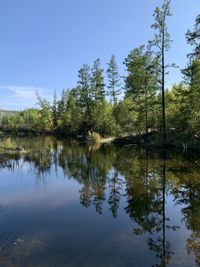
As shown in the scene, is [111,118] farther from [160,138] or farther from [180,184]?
[180,184]

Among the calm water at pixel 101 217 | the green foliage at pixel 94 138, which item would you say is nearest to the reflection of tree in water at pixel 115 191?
the calm water at pixel 101 217

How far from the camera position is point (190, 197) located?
39.8 ft

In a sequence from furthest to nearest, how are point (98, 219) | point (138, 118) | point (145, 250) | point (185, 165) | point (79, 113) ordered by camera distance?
point (79, 113), point (138, 118), point (185, 165), point (98, 219), point (145, 250)

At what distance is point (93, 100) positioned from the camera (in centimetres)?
5741

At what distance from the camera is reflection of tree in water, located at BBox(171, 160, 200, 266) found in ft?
25.7

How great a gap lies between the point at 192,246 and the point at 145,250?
1221mm

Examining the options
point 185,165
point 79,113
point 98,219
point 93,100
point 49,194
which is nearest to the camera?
point 98,219

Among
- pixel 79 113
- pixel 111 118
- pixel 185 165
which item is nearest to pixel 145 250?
pixel 185 165

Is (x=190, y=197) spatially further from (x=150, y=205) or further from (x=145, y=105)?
(x=145, y=105)

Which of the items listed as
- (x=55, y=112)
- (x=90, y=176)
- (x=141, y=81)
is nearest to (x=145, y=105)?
(x=141, y=81)

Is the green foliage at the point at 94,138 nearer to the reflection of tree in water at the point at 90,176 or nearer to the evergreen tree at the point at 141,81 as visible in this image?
the evergreen tree at the point at 141,81

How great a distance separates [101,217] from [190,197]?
413 centimetres

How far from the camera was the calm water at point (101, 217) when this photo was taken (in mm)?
7023

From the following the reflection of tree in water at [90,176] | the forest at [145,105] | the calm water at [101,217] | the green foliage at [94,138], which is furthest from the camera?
the green foliage at [94,138]
